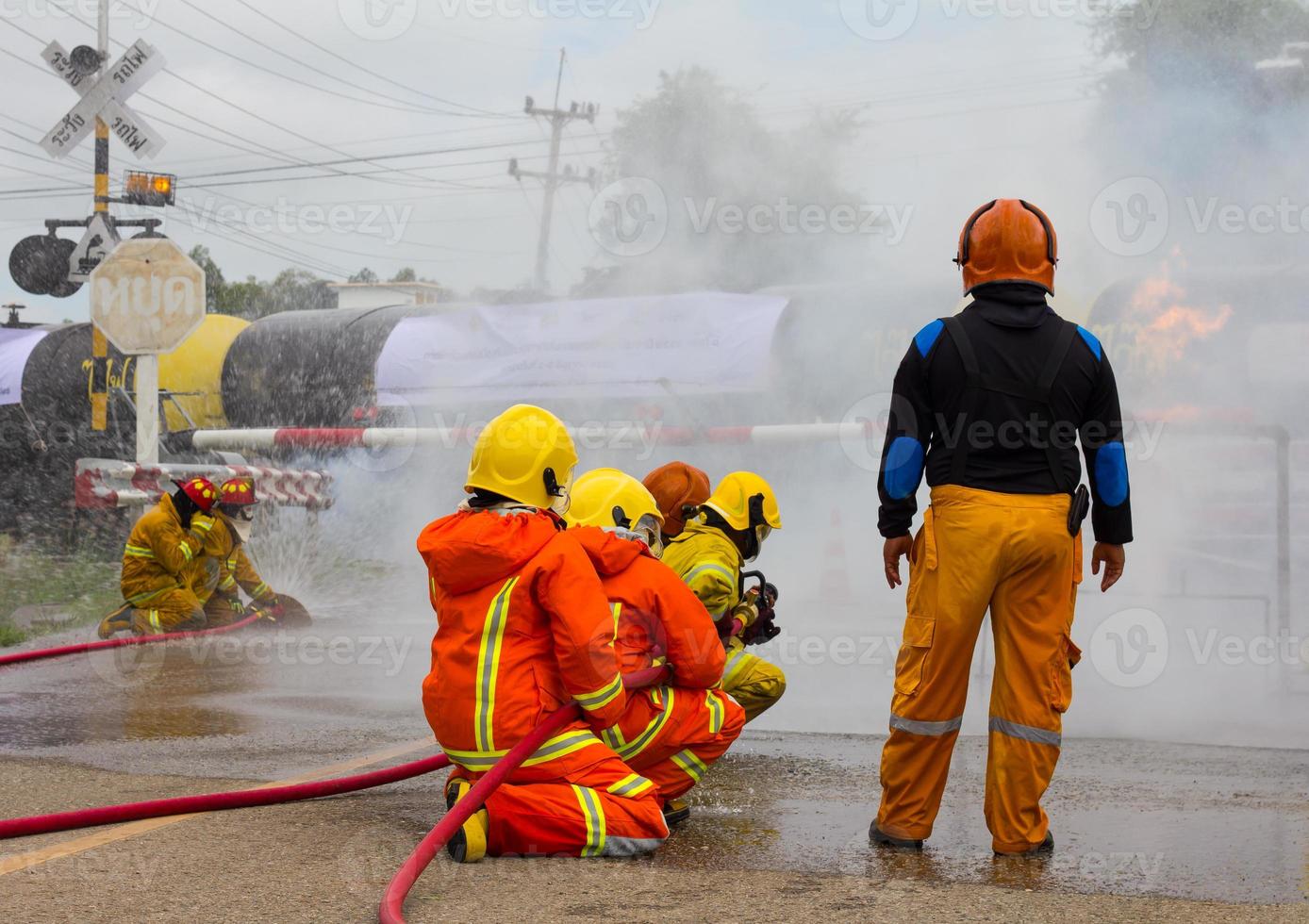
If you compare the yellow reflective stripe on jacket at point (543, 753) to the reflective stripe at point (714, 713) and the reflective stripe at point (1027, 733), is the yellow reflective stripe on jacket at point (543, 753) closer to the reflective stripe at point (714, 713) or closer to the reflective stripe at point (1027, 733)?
the reflective stripe at point (714, 713)

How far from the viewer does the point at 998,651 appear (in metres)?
3.46

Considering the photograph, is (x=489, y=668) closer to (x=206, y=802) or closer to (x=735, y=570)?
(x=206, y=802)

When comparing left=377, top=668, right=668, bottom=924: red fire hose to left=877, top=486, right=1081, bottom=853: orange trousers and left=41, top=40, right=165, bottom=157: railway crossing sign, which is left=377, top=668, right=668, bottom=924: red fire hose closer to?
left=877, top=486, right=1081, bottom=853: orange trousers

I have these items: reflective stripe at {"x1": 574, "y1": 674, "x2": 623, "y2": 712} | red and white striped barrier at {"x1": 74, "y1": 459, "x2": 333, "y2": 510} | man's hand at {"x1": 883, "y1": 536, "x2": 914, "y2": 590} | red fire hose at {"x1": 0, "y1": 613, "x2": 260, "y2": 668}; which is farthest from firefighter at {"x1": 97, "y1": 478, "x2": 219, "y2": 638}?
man's hand at {"x1": 883, "y1": 536, "x2": 914, "y2": 590}

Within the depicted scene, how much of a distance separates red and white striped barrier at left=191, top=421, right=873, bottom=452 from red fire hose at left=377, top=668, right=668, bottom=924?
23.8 ft

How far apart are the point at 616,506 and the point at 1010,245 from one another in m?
1.36

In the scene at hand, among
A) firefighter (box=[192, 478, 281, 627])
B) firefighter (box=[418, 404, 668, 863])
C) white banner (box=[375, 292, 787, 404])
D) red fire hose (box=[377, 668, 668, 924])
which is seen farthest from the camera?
white banner (box=[375, 292, 787, 404])

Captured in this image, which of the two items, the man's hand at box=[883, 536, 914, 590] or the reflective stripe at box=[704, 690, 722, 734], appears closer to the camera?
the man's hand at box=[883, 536, 914, 590]

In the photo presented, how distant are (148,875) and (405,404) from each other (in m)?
10.4

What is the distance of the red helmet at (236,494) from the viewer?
341 inches

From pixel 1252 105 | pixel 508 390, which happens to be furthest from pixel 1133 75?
pixel 508 390

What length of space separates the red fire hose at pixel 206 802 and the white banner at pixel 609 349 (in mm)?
7416

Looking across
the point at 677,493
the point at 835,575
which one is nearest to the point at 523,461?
the point at 677,493

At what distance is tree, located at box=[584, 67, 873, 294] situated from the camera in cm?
1178
